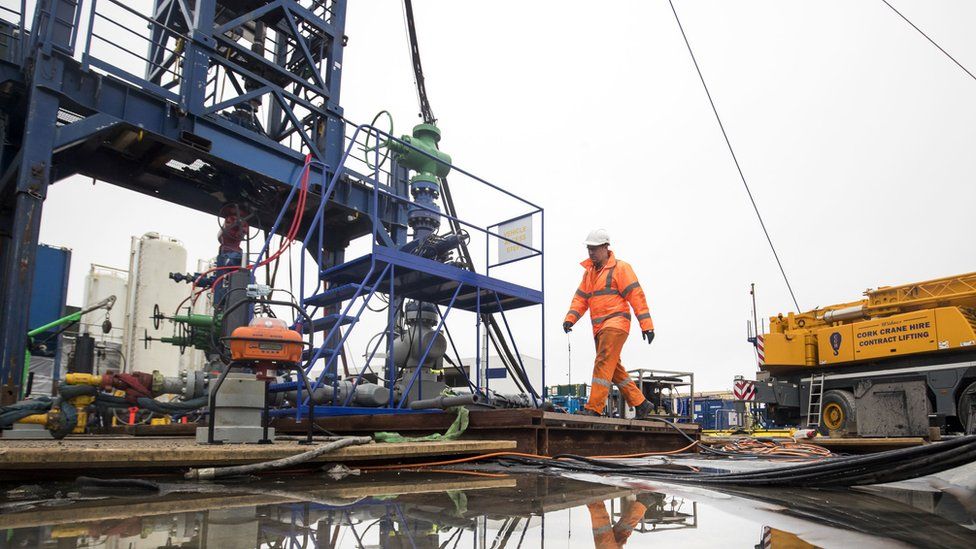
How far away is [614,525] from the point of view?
8.04 ft

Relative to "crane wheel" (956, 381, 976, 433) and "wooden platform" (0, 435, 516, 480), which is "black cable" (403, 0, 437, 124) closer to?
"wooden platform" (0, 435, 516, 480)

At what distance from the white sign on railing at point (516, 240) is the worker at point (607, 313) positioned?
0.80 metres

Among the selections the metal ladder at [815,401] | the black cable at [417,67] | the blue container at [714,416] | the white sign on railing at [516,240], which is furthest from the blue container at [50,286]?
the blue container at [714,416]

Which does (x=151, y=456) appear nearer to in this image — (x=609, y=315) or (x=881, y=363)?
(x=609, y=315)

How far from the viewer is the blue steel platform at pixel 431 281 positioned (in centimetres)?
643

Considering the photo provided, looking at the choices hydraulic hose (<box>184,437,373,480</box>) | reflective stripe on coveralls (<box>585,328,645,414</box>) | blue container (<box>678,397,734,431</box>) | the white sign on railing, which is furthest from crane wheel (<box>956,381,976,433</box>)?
hydraulic hose (<box>184,437,373,480</box>)

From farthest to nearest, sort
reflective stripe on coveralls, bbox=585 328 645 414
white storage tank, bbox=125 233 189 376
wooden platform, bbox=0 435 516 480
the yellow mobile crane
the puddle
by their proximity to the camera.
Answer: white storage tank, bbox=125 233 189 376 < the yellow mobile crane < reflective stripe on coveralls, bbox=585 328 645 414 < wooden platform, bbox=0 435 516 480 < the puddle

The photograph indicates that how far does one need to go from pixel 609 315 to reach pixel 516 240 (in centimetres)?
164

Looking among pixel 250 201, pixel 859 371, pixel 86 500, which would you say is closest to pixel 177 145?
pixel 250 201

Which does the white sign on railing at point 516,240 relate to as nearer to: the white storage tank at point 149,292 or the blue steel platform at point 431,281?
the blue steel platform at point 431,281

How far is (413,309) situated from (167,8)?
679 centimetres

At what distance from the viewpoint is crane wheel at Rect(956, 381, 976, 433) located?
32.5 feet

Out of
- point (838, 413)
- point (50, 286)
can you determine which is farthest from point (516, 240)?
point (50, 286)

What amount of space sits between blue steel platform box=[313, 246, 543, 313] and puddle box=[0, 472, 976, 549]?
10.2ft
